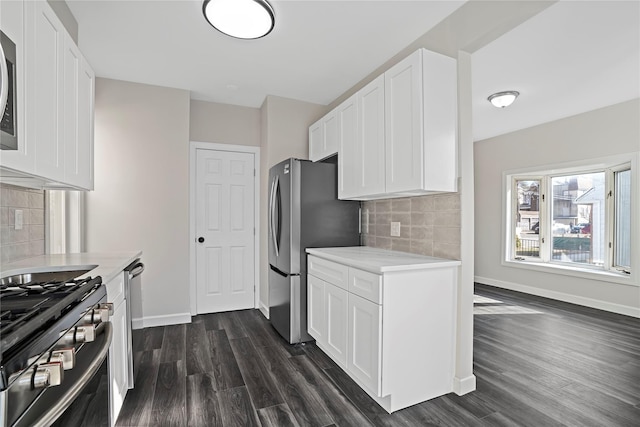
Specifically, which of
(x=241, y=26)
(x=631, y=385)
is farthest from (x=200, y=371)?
(x=631, y=385)

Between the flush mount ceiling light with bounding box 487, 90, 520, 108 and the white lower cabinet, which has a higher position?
the flush mount ceiling light with bounding box 487, 90, 520, 108

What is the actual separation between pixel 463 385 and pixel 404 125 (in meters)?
1.85

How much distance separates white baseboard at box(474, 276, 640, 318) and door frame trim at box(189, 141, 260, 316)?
4199mm

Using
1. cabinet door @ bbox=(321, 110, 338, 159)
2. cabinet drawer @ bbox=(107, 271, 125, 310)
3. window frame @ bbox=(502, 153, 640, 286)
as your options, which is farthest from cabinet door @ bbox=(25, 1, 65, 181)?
window frame @ bbox=(502, 153, 640, 286)

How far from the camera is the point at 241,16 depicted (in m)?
2.14

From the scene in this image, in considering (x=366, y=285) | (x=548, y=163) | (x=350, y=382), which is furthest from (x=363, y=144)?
(x=548, y=163)

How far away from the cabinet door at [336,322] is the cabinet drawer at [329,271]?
5 centimetres

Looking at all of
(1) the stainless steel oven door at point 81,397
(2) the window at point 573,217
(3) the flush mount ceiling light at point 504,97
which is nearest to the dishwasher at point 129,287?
(1) the stainless steel oven door at point 81,397

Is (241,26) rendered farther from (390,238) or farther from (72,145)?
(390,238)

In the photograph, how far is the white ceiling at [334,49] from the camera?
225 cm

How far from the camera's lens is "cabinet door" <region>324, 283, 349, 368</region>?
2.31 meters

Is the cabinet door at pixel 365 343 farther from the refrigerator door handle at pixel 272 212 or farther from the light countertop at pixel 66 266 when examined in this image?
the light countertop at pixel 66 266

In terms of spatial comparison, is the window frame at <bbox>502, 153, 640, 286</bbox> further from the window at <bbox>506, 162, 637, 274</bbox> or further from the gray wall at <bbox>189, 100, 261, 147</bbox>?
the gray wall at <bbox>189, 100, 261, 147</bbox>

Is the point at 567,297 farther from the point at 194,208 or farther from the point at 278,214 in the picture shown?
the point at 194,208
